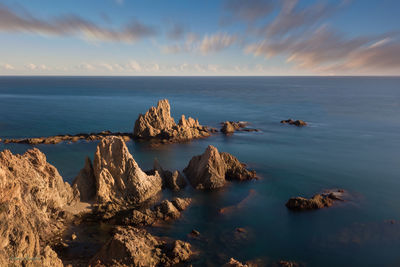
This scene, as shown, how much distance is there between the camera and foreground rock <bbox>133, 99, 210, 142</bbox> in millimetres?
91000

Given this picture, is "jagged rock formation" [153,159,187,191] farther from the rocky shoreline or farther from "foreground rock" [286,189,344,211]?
"foreground rock" [286,189,344,211]

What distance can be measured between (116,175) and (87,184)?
4.68m

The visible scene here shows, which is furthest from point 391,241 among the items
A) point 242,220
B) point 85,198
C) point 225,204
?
point 85,198

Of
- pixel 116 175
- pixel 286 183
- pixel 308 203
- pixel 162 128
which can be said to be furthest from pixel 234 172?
pixel 162 128

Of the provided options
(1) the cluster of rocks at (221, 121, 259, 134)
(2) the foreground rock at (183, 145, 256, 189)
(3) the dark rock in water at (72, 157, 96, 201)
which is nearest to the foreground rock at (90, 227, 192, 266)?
(3) the dark rock in water at (72, 157, 96, 201)

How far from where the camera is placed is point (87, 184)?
1666 inches

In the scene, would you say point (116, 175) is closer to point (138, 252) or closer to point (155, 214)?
point (155, 214)

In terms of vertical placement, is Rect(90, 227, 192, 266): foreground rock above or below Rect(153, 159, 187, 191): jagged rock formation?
below

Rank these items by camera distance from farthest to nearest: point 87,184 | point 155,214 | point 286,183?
point 286,183 → point 87,184 → point 155,214

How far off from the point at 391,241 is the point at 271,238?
16815mm

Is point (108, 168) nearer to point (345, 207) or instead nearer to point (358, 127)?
point (345, 207)

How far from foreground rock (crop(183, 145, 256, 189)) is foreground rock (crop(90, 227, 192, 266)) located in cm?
2001

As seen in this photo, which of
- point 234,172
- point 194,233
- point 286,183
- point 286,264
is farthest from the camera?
point 234,172

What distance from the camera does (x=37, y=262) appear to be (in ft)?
56.4
